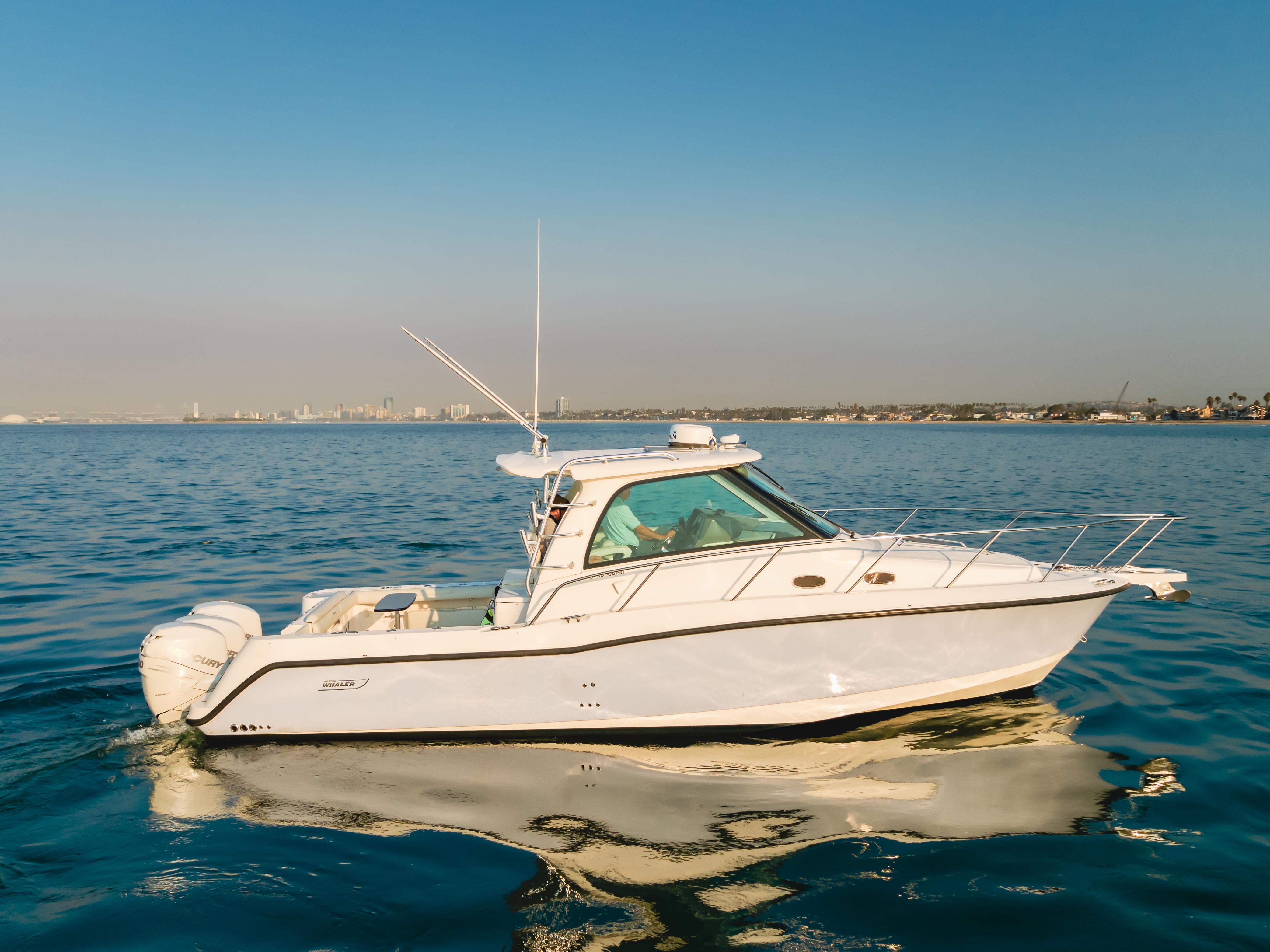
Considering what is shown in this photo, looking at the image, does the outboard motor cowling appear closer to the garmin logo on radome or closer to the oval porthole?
the garmin logo on radome

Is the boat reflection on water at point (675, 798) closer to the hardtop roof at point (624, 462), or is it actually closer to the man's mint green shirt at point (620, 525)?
the man's mint green shirt at point (620, 525)

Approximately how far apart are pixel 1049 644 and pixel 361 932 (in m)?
4.86

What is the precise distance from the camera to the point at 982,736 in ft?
17.6

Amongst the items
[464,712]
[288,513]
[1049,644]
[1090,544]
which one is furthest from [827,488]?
[464,712]

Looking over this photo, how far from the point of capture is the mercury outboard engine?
519 cm

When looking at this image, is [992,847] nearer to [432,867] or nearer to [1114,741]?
[1114,741]

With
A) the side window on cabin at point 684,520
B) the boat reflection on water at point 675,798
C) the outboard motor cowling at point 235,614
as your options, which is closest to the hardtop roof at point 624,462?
the side window on cabin at point 684,520

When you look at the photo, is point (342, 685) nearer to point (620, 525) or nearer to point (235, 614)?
point (235, 614)

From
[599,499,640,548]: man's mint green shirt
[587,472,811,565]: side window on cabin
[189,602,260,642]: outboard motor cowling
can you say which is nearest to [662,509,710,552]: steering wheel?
[587,472,811,565]: side window on cabin

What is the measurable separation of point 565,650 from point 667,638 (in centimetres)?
69

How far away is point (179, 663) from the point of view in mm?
5207

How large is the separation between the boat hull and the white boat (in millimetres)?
12

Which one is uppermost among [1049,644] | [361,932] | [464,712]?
[1049,644]

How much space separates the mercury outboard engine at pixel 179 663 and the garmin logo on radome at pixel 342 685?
0.83 metres
